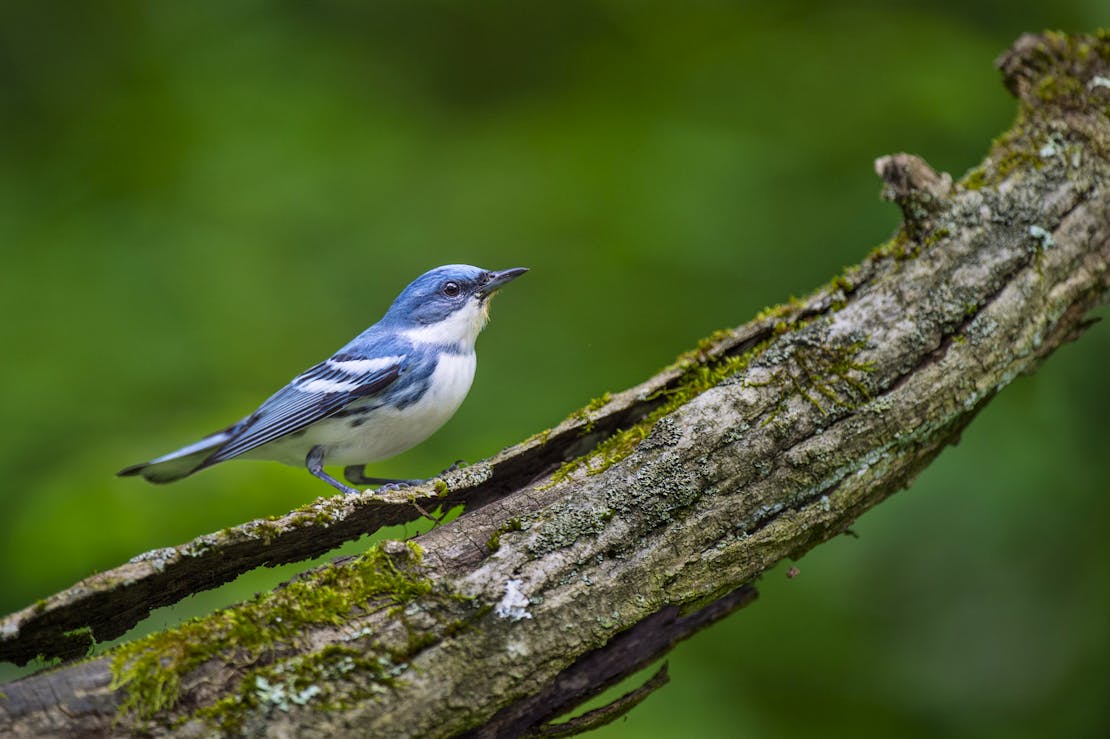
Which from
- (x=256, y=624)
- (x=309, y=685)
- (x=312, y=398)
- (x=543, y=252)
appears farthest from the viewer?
(x=543, y=252)

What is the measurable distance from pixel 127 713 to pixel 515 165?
4049 mm

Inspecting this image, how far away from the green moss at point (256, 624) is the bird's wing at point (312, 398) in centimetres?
133

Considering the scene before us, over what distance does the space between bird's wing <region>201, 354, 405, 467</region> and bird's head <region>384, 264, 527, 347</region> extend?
319mm

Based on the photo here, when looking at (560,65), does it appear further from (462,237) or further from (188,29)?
(188,29)

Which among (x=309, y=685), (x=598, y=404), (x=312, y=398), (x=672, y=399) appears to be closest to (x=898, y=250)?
(x=672, y=399)

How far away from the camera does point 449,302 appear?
433 cm

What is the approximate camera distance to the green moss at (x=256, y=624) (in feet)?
7.41

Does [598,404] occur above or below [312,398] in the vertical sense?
below

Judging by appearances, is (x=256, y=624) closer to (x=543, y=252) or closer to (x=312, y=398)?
(x=312, y=398)

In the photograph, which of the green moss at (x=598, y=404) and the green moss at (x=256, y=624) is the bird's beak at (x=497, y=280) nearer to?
the green moss at (x=598, y=404)

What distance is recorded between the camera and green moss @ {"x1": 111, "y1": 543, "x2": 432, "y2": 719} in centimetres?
226

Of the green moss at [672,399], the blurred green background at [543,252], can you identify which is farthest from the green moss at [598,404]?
the blurred green background at [543,252]

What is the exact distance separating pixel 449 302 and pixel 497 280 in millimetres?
260

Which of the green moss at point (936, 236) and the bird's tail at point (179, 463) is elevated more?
the bird's tail at point (179, 463)
